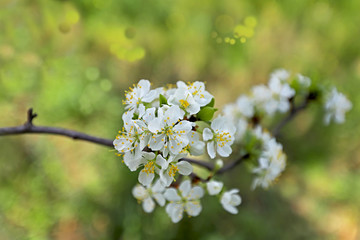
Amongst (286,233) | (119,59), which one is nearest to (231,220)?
(286,233)

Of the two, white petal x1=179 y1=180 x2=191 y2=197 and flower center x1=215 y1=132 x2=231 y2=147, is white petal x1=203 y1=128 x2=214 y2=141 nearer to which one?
flower center x1=215 y1=132 x2=231 y2=147

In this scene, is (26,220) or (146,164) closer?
(146,164)

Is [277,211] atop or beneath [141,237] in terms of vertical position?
atop

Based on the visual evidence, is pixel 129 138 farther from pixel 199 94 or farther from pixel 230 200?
pixel 230 200

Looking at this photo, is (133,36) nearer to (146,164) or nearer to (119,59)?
(119,59)

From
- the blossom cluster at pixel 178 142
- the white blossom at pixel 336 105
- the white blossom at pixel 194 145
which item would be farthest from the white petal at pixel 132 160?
the white blossom at pixel 336 105

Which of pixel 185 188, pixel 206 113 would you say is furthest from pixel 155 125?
pixel 185 188

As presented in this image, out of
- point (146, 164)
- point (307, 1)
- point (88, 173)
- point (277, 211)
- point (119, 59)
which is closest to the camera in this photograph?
point (146, 164)
